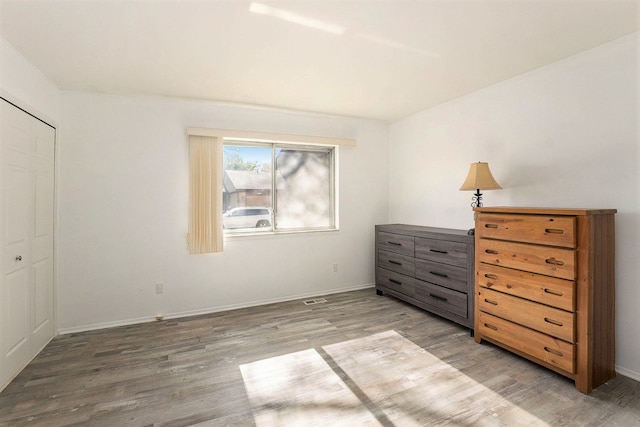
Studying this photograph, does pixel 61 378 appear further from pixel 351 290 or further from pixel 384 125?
pixel 384 125

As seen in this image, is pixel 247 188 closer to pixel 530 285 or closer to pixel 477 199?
pixel 477 199

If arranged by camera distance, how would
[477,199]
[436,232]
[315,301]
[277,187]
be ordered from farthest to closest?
[277,187]
[315,301]
[436,232]
[477,199]

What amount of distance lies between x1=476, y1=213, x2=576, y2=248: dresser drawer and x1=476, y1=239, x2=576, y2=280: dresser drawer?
0.17 ft

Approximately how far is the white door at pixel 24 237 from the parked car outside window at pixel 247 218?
1.75 metres

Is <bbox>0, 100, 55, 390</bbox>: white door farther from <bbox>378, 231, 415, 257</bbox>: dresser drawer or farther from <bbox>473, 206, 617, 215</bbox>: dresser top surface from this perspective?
<bbox>473, 206, 617, 215</bbox>: dresser top surface

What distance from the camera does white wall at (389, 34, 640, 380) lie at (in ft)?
7.52

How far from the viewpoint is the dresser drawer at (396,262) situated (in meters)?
3.77

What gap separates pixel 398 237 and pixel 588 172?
6.51 ft

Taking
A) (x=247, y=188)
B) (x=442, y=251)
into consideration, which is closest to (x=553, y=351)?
(x=442, y=251)

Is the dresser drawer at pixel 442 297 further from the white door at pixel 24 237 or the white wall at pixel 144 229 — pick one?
the white door at pixel 24 237

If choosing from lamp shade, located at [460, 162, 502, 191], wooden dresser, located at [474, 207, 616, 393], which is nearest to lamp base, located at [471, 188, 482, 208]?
lamp shade, located at [460, 162, 502, 191]

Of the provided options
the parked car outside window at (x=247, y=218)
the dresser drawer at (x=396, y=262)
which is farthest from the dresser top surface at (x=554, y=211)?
the parked car outside window at (x=247, y=218)

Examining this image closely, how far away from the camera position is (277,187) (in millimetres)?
4230

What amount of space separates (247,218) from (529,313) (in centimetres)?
319
